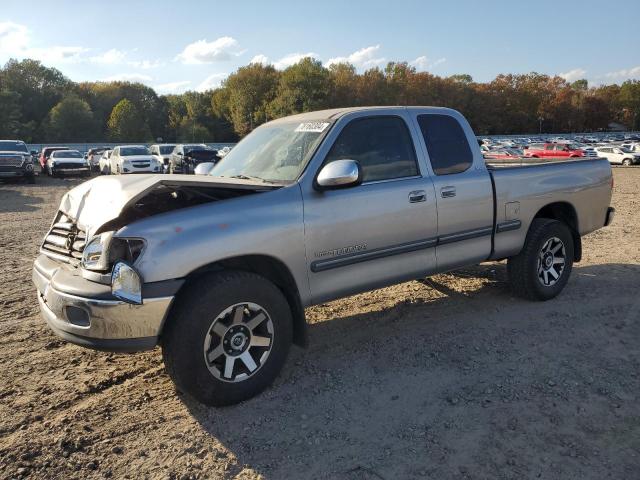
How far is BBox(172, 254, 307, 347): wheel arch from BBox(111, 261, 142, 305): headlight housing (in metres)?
0.59

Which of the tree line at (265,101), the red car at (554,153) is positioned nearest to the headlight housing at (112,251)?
the red car at (554,153)

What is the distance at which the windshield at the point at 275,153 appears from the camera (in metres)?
4.07

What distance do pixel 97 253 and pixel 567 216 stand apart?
16.0 feet

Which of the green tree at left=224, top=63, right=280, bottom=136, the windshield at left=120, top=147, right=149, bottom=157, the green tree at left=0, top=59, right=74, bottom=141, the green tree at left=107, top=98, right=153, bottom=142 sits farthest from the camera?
the green tree at left=224, top=63, right=280, bottom=136

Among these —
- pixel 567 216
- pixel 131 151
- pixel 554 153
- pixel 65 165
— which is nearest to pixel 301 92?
pixel 554 153

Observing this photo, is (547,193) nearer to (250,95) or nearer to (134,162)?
(134,162)

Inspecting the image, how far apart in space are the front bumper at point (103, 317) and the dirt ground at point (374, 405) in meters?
0.57

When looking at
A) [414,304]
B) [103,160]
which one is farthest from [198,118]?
[414,304]

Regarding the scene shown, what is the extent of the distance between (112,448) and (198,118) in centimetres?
9709

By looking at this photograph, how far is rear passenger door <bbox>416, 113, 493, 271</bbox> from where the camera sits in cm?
459

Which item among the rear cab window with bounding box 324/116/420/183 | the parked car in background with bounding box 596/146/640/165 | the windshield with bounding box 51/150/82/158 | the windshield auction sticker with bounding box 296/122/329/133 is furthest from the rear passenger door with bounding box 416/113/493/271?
the parked car in background with bounding box 596/146/640/165

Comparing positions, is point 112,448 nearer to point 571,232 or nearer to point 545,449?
point 545,449

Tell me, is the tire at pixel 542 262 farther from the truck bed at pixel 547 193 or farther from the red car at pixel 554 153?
the red car at pixel 554 153

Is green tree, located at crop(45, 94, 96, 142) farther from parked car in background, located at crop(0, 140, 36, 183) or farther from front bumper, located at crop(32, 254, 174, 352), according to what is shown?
front bumper, located at crop(32, 254, 174, 352)
